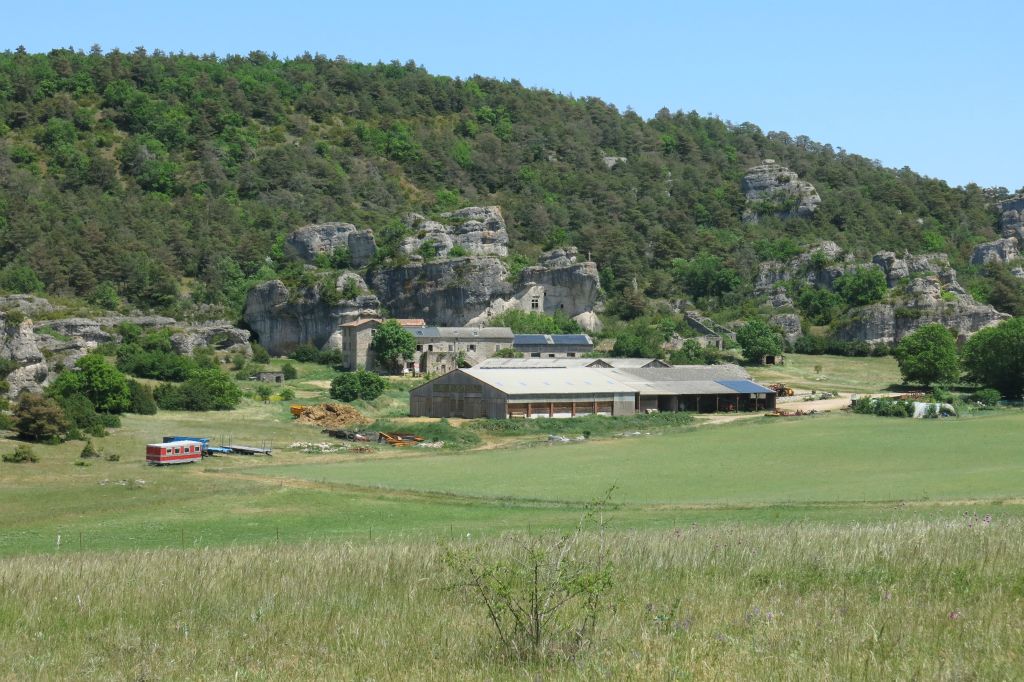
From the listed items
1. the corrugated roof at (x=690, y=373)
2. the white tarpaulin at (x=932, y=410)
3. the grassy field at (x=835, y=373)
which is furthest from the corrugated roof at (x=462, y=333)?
the white tarpaulin at (x=932, y=410)

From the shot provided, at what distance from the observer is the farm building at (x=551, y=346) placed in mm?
88125

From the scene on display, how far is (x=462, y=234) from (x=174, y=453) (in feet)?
225

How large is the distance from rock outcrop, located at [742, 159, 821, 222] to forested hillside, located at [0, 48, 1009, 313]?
210 cm

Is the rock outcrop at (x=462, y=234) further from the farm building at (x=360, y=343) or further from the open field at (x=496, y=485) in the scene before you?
the open field at (x=496, y=485)

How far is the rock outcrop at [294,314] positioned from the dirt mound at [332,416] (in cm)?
3486

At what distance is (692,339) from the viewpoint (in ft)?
289

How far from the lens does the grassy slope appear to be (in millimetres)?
30297

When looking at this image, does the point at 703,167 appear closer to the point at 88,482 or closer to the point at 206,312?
the point at 206,312

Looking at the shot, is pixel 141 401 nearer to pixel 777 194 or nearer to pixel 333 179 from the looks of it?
pixel 333 179

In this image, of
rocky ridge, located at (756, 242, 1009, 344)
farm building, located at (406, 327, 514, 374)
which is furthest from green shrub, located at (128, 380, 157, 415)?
rocky ridge, located at (756, 242, 1009, 344)

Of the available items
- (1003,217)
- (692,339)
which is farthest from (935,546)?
(1003,217)

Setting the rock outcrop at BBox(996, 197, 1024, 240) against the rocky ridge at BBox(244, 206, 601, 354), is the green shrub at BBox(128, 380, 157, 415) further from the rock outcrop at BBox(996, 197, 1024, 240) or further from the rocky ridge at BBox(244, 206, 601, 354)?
the rock outcrop at BBox(996, 197, 1024, 240)

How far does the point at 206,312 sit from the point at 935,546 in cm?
8654

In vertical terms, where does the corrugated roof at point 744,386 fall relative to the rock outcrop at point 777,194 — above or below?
below
